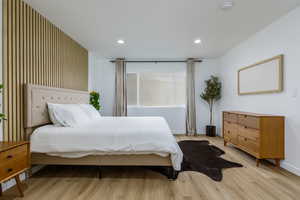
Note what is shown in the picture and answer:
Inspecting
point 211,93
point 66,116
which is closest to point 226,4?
point 66,116

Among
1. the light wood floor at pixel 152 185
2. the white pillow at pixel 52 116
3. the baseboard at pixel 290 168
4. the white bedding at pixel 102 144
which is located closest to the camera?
the light wood floor at pixel 152 185

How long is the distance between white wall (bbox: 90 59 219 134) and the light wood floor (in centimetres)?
266

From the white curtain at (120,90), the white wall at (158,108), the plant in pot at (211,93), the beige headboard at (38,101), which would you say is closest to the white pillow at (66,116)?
the beige headboard at (38,101)

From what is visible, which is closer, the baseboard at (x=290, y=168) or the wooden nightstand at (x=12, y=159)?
the wooden nightstand at (x=12, y=159)

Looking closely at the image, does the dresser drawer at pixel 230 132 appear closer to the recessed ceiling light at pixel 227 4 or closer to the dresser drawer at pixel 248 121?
the dresser drawer at pixel 248 121

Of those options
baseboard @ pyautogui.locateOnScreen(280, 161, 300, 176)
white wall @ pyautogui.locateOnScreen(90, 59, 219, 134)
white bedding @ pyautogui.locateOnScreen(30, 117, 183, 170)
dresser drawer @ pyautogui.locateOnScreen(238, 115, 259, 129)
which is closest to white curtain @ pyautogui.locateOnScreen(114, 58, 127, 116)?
white wall @ pyautogui.locateOnScreen(90, 59, 219, 134)

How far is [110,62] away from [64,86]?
2.15 meters

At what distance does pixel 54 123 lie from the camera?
243 centimetres

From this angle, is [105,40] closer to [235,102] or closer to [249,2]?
[249,2]

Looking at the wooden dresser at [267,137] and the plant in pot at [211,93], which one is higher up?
A: the plant in pot at [211,93]

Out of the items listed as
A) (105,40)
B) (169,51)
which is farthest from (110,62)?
(169,51)

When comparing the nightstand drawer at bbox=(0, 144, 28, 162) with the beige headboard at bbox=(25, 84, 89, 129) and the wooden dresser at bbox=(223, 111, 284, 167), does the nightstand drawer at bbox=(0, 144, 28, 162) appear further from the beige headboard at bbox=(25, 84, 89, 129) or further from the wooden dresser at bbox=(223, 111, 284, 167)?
the wooden dresser at bbox=(223, 111, 284, 167)

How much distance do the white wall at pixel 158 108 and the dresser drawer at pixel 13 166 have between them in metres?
3.37

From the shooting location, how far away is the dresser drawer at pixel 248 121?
2617 mm
